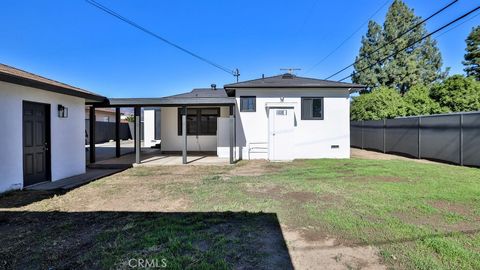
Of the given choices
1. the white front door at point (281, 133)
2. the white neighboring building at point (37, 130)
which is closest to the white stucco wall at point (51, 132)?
the white neighboring building at point (37, 130)

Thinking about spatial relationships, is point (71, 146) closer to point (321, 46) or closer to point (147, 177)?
point (147, 177)

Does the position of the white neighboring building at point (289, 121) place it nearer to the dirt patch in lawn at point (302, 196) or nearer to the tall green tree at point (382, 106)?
the dirt patch in lawn at point (302, 196)

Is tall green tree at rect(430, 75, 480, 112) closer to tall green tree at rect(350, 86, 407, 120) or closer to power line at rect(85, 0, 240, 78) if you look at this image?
tall green tree at rect(350, 86, 407, 120)

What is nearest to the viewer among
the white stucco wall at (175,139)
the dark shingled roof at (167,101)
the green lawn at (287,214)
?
the green lawn at (287,214)

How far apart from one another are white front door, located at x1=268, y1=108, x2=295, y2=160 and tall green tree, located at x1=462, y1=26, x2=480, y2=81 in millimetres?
24430

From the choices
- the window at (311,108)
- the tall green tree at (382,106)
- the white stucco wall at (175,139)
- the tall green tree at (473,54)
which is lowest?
the white stucco wall at (175,139)

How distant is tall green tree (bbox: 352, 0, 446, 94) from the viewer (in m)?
28.8

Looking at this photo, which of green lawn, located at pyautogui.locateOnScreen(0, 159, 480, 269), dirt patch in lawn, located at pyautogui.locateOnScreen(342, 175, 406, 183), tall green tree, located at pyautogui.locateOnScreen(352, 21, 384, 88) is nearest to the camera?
green lawn, located at pyautogui.locateOnScreen(0, 159, 480, 269)

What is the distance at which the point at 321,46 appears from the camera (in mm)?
19000

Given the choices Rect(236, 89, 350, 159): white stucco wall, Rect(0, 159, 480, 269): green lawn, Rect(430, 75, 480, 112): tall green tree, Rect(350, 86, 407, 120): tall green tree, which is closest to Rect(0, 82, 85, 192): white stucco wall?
Rect(0, 159, 480, 269): green lawn

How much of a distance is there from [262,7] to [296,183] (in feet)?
34.6

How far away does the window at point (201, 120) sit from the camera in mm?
14539

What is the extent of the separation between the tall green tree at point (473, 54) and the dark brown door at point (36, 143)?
33017 mm

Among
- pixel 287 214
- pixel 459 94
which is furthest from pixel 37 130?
pixel 459 94
